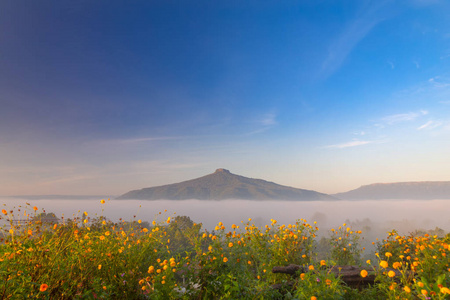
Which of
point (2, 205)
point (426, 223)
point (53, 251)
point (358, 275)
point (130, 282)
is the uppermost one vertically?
point (2, 205)

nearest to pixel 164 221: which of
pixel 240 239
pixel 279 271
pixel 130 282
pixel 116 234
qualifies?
pixel 116 234

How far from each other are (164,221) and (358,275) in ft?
15.7

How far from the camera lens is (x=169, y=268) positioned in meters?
4.02

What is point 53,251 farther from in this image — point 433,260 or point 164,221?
point 433,260

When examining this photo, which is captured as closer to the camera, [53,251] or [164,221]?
[53,251]

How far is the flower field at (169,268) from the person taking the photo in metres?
3.51

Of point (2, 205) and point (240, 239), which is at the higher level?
point (2, 205)

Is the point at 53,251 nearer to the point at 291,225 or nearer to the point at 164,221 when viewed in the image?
the point at 164,221

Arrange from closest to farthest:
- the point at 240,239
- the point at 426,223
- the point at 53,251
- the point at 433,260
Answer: the point at 53,251 → the point at 433,260 → the point at 240,239 → the point at 426,223

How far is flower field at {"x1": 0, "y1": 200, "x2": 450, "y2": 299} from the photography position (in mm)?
3511

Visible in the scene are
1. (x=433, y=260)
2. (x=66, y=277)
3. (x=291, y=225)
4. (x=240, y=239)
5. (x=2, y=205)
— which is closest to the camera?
(x=66, y=277)

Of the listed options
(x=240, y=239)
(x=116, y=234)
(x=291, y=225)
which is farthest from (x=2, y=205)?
(x=291, y=225)

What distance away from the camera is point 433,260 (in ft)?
17.8

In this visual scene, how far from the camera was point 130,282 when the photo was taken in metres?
4.46
